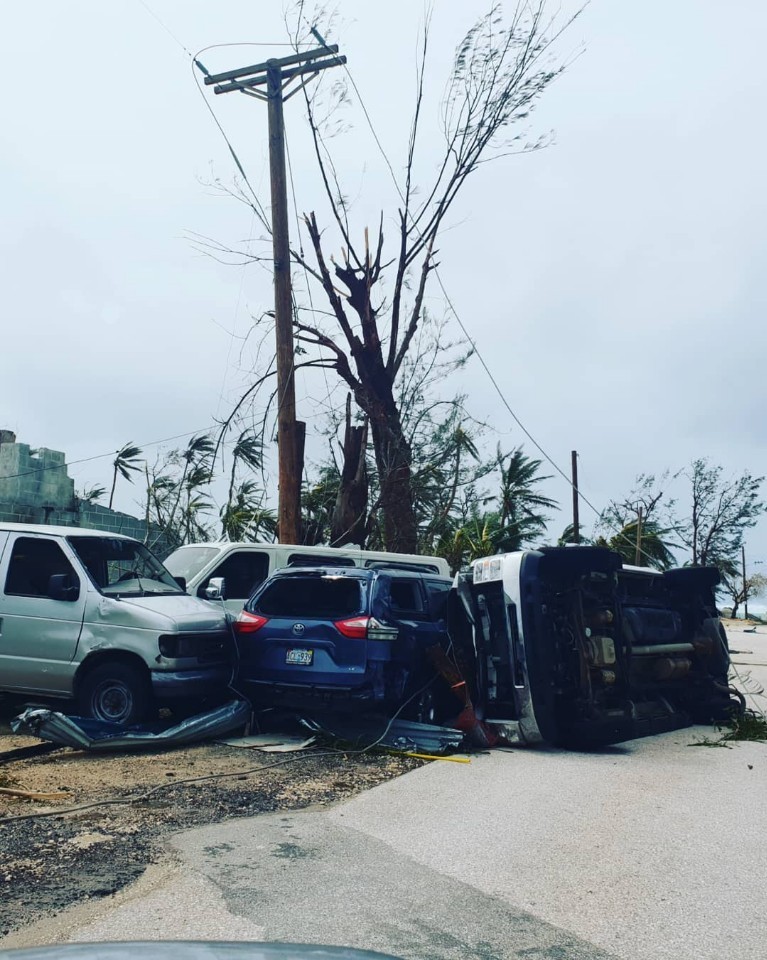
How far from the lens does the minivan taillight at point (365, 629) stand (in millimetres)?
9875

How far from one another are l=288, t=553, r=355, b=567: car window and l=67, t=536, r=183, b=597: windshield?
169cm

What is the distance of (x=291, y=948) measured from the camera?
2.21 m

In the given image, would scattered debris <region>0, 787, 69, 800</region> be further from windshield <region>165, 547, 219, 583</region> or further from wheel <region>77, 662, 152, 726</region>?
windshield <region>165, 547, 219, 583</region>

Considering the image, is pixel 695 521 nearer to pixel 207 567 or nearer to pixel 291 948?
pixel 207 567

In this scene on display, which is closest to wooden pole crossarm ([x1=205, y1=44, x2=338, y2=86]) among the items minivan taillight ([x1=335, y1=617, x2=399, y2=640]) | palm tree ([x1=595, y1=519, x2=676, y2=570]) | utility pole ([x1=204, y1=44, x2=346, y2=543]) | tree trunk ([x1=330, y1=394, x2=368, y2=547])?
utility pole ([x1=204, y1=44, x2=346, y2=543])

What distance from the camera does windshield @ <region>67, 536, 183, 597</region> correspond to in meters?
10.6

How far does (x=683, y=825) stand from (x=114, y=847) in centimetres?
369

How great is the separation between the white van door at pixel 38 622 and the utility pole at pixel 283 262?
409 cm

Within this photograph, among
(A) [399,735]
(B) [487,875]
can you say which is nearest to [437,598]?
(A) [399,735]

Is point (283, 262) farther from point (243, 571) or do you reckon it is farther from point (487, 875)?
point (487, 875)

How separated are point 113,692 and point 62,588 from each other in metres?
1.18

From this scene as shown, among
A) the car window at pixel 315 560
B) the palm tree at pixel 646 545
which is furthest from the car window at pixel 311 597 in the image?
the palm tree at pixel 646 545

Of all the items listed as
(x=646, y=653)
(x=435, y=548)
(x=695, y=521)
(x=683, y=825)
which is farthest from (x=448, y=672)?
(x=695, y=521)

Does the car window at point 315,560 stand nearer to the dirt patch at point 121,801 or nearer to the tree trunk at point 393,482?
the dirt patch at point 121,801
